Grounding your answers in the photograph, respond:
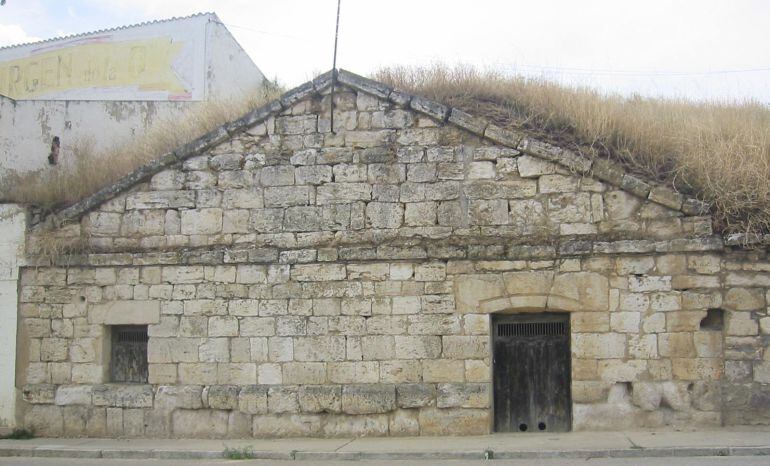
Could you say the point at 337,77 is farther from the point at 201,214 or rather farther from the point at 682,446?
the point at 682,446

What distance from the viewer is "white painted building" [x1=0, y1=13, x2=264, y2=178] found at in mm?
16203

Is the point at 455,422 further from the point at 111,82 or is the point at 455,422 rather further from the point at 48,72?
the point at 48,72

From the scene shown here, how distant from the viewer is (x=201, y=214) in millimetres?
11258

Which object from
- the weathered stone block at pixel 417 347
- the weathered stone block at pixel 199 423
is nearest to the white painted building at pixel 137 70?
the weathered stone block at pixel 199 423

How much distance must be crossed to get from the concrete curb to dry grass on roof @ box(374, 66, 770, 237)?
2868 mm

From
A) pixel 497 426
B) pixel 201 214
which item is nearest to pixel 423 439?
pixel 497 426

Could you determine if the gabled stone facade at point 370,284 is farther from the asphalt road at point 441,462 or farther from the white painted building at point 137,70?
the white painted building at point 137,70

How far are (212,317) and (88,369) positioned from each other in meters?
2.03

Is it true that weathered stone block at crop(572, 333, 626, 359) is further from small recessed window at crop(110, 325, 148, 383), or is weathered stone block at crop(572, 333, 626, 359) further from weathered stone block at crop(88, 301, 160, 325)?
small recessed window at crop(110, 325, 148, 383)

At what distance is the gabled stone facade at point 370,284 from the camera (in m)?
9.98

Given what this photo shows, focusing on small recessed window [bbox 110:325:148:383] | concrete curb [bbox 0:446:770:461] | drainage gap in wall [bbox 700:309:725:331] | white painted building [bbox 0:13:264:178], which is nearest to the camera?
concrete curb [bbox 0:446:770:461]

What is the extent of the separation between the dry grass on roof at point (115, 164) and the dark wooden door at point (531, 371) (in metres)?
5.01

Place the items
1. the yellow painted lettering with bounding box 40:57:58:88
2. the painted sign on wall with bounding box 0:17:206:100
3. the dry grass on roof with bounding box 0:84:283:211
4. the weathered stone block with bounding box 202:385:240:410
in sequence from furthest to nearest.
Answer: the yellow painted lettering with bounding box 40:57:58:88 < the painted sign on wall with bounding box 0:17:206:100 < the dry grass on roof with bounding box 0:84:283:211 < the weathered stone block with bounding box 202:385:240:410

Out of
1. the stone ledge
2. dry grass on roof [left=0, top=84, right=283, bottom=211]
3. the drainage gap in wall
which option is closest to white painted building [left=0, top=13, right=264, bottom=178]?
dry grass on roof [left=0, top=84, right=283, bottom=211]
